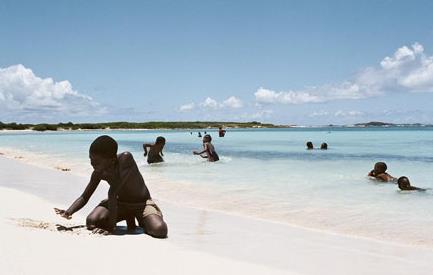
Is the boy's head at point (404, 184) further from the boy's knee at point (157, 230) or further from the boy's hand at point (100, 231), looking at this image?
the boy's hand at point (100, 231)

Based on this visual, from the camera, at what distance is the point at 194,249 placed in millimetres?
6648

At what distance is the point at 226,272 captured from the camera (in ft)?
17.3

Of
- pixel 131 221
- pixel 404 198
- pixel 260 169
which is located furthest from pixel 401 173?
pixel 131 221

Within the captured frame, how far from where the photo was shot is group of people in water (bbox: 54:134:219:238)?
6.93 m

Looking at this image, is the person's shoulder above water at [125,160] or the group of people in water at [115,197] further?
the person's shoulder above water at [125,160]

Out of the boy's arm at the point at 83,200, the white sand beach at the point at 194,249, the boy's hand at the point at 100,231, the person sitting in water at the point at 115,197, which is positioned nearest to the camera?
the white sand beach at the point at 194,249

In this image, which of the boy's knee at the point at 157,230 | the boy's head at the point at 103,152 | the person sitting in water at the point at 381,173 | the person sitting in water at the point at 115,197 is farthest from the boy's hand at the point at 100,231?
the person sitting in water at the point at 381,173

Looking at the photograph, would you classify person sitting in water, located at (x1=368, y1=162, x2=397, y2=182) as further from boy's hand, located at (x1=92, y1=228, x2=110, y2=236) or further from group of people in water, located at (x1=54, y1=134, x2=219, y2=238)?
boy's hand, located at (x1=92, y1=228, x2=110, y2=236)

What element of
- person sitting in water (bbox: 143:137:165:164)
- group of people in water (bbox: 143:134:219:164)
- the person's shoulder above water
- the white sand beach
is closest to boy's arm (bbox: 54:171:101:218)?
the white sand beach

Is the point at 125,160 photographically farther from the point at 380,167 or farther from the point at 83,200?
the point at 380,167

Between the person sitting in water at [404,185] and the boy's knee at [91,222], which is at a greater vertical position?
the boy's knee at [91,222]

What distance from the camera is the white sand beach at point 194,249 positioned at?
197 inches

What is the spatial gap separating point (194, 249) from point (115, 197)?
53.8 inches

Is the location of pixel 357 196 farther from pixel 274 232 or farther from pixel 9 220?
pixel 9 220
